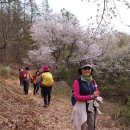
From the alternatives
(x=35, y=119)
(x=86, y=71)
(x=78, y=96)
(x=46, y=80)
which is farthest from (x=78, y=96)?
(x=46, y=80)

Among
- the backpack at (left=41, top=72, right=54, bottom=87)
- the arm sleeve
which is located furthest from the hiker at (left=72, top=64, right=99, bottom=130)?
the backpack at (left=41, top=72, right=54, bottom=87)

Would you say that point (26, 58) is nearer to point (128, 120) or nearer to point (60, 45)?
point (60, 45)

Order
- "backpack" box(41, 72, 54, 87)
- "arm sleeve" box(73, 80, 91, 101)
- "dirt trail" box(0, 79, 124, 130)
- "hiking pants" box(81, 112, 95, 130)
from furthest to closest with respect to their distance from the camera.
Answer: "backpack" box(41, 72, 54, 87) → "dirt trail" box(0, 79, 124, 130) → "hiking pants" box(81, 112, 95, 130) → "arm sleeve" box(73, 80, 91, 101)

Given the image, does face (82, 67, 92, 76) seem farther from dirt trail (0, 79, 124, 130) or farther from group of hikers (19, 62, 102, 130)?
dirt trail (0, 79, 124, 130)

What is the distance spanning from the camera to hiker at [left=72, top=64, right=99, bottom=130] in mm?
6641

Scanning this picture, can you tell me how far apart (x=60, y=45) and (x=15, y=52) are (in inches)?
478

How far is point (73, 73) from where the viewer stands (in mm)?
32000

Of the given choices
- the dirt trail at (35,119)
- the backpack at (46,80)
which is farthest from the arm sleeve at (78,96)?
the backpack at (46,80)

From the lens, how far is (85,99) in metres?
6.62

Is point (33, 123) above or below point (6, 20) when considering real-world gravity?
below

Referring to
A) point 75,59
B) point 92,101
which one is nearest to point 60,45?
point 75,59

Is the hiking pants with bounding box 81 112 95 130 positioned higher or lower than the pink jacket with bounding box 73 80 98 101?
lower

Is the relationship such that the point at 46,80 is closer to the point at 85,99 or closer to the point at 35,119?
the point at 35,119

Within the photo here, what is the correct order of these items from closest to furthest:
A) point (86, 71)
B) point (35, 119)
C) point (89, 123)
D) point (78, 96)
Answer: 1. point (78, 96)
2. point (86, 71)
3. point (89, 123)
4. point (35, 119)
